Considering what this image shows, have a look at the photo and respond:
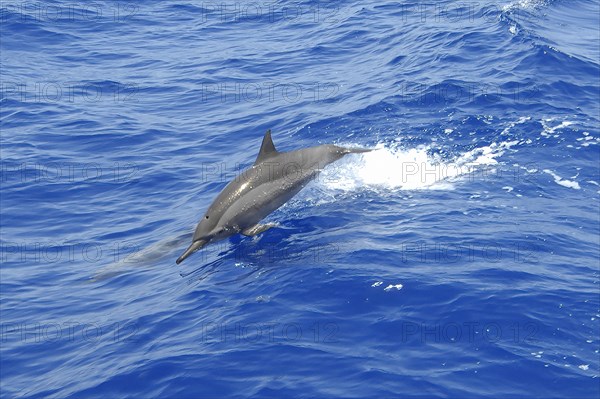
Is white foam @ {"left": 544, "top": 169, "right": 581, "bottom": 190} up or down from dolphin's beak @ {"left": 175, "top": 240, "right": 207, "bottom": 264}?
up

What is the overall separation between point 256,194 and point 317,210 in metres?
1.85

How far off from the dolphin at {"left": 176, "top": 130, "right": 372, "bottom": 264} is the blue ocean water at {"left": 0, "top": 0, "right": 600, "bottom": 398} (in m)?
0.56

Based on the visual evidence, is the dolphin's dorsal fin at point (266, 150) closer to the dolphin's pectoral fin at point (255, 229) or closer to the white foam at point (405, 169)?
the dolphin's pectoral fin at point (255, 229)

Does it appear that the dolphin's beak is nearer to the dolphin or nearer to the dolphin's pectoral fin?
the dolphin

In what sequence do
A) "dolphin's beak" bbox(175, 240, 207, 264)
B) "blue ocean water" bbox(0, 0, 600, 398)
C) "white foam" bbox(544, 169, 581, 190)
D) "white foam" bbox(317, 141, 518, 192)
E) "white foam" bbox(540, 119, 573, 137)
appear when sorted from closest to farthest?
"blue ocean water" bbox(0, 0, 600, 398) → "dolphin's beak" bbox(175, 240, 207, 264) → "white foam" bbox(544, 169, 581, 190) → "white foam" bbox(317, 141, 518, 192) → "white foam" bbox(540, 119, 573, 137)

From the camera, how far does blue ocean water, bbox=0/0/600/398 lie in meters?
13.6

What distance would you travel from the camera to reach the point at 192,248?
679 inches

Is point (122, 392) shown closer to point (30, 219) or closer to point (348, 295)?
point (348, 295)

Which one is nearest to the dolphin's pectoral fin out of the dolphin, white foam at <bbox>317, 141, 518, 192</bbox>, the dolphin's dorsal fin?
the dolphin

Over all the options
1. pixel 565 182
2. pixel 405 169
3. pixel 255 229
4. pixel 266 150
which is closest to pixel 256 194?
pixel 255 229

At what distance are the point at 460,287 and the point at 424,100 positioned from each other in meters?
9.95

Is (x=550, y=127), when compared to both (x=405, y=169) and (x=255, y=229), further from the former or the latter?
(x=255, y=229)

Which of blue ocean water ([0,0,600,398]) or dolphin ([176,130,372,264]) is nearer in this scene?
blue ocean water ([0,0,600,398])

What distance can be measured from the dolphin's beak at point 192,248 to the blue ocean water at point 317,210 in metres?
0.48
